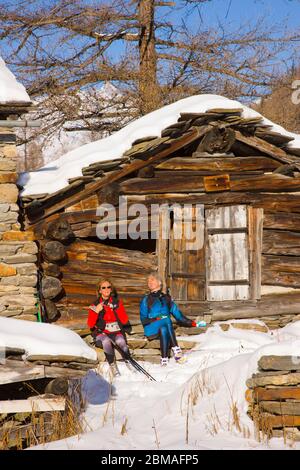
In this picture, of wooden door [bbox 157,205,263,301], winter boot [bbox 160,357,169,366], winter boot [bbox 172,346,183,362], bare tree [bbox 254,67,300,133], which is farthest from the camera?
bare tree [bbox 254,67,300,133]

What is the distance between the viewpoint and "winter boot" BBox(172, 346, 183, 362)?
9492 millimetres

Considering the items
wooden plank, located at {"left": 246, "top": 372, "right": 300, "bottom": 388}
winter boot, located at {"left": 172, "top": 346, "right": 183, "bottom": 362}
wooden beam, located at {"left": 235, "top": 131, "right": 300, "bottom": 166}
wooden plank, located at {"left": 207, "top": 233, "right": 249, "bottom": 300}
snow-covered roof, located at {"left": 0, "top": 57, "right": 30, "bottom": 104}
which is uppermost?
snow-covered roof, located at {"left": 0, "top": 57, "right": 30, "bottom": 104}

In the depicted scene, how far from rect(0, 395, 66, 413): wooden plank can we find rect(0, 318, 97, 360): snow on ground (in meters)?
0.45

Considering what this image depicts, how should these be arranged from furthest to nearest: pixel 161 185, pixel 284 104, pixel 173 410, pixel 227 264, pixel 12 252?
pixel 284 104 → pixel 227 264 → pixel 161 185 → pixel 12 252 → pixel 173 410

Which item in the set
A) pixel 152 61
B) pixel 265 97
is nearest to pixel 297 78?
pixel 265 97

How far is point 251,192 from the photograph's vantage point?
11391 millimetres

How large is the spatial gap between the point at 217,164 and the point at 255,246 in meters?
1.47

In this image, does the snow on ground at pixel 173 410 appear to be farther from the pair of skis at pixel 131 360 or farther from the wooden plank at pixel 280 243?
the wooden plank at pixel 280 243

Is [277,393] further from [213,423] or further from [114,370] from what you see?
[114,370]

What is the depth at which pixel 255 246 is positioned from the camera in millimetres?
11414

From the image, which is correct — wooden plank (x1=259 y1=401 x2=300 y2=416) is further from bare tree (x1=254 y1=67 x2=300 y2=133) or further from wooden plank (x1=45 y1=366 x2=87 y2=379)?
bare tree (x1=254 y1=67 x2=300 y2=133)

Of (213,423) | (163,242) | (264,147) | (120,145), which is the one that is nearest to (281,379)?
(213,423)

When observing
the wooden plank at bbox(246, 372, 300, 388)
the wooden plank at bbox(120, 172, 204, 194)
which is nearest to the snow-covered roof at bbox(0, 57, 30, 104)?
the wooden plank at bbox(120, 172, 204, 194)

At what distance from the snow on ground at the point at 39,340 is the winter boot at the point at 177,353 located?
3149 mm
